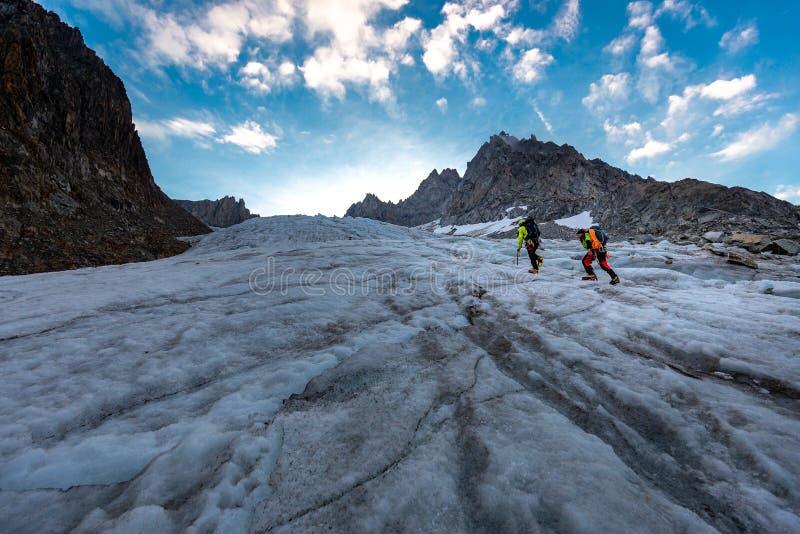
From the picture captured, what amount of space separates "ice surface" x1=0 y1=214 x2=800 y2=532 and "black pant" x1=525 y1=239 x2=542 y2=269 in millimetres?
4966

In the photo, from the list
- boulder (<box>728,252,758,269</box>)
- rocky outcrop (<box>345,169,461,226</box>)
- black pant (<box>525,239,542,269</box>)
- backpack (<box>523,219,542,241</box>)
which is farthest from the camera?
rocky outcrop (<box>345,169,461,226</box>)

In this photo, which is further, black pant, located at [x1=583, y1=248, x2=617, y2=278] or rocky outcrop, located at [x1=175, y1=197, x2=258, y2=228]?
rocky outcrop, located at [x1=175, y1=197, x2=258, y2=228]

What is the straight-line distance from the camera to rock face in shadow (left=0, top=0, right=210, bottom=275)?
1748 centimetres

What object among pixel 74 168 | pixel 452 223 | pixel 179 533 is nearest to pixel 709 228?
pixel 179 533

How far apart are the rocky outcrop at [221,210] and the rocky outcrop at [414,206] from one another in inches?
2800

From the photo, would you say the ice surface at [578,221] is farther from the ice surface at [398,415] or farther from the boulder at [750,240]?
the ice surface at [398,415]

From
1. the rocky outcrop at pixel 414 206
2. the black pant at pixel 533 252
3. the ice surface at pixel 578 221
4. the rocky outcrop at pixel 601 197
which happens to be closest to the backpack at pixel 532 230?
the black pant at pixel 533 252

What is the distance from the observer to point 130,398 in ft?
12.5

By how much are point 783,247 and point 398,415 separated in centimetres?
2068

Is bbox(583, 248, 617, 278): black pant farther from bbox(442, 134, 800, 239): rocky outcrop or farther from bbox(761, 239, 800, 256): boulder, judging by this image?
bbox(442, 134, 800, 239): rocky outcrop

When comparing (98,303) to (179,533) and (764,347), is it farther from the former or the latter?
(764,347)

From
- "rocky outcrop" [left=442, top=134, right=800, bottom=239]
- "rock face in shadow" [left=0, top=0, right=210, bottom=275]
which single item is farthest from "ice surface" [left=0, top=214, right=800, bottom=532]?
"rocky outcrop" [left=442, top=134, right=800, bottom=239]

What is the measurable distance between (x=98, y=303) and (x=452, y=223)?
447 ft

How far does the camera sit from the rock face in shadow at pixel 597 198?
128ft
